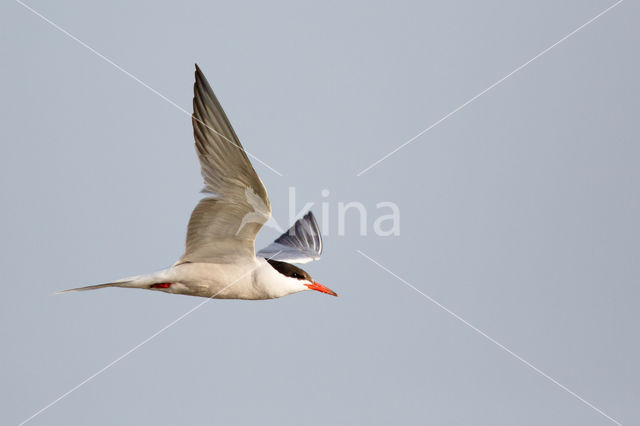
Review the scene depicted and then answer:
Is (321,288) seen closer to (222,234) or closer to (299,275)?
(299,275)

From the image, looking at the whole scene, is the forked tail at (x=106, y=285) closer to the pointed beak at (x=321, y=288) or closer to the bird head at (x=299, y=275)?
the bird head at (x=299, y=275)

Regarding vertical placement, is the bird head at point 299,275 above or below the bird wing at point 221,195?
below

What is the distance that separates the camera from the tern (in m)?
5.46

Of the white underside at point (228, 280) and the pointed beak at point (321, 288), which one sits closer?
the white underside at point (228, 280)

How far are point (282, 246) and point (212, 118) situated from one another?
2.75 metres

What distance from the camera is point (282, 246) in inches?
313

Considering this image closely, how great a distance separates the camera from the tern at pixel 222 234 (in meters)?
5.46

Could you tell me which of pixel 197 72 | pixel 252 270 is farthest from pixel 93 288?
pixel 197 72

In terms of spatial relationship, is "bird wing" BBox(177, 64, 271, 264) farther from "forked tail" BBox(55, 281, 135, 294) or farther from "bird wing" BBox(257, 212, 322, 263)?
"bird wing" BBox(257, 212, 322, 263)

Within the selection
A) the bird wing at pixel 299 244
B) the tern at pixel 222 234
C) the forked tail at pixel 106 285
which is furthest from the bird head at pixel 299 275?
the forked tail at pixel 106 285

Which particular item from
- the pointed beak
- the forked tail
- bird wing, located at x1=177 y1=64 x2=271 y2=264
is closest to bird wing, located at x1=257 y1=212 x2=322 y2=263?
the pointed beak

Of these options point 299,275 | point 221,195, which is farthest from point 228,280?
point 221,195

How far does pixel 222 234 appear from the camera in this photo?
6051 mm

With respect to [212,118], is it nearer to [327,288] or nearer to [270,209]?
[270,209]
